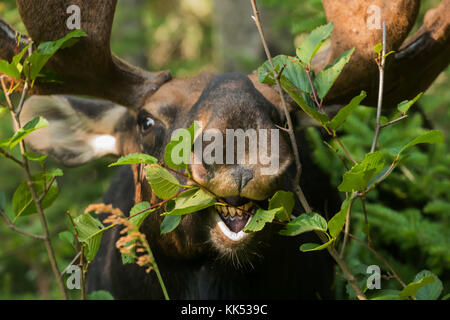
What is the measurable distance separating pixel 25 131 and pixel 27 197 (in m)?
0.55

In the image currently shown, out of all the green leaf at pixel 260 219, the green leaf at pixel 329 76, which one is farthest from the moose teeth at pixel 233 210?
the green leaf at pixel 329 76

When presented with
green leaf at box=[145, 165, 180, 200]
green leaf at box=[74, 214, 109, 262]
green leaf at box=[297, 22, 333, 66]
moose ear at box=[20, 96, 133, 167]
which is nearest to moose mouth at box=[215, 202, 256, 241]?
green leaf at box=[145, 165, 180, 200]

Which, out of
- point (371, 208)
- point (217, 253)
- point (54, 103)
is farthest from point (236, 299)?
point (54, 103)

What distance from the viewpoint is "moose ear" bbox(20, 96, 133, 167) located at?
4859 mm

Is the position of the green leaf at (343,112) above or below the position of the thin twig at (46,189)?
above

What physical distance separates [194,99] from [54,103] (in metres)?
1.54

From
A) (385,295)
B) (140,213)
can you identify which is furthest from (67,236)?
(385,295)

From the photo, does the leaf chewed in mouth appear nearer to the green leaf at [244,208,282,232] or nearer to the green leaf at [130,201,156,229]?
the green leaf at [244,208,282,232]

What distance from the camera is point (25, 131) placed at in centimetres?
289

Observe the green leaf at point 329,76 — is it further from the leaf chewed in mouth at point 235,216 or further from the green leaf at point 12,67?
the green leaf at point 12,67

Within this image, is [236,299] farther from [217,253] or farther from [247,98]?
[247,98]

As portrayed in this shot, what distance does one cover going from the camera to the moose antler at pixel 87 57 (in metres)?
3.70

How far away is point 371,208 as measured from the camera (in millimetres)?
5203

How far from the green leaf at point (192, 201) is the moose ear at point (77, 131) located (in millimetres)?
1919
